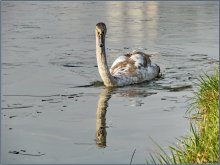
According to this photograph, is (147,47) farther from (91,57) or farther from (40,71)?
(40,71)

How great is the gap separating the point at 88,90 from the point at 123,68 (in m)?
2.29

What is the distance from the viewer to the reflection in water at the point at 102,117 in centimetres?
1152

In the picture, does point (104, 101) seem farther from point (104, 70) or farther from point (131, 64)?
point (131, 64)

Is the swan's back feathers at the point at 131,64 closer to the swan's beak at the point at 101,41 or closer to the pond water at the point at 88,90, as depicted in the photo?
the pond water at the point at 88,90

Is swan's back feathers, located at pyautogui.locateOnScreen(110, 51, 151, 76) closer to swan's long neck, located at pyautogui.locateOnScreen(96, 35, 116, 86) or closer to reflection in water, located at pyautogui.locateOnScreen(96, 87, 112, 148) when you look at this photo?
swan's long neck, located at pyautogui.locateOnScreen(96, 35, 116, 86)

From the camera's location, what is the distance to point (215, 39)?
27312 mm

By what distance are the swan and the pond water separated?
0.36 meters

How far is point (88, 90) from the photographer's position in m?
16.9

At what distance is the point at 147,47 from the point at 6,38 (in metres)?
5.89

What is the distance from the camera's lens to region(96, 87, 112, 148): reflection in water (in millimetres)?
11522

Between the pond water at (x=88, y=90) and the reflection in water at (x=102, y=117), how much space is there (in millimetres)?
17

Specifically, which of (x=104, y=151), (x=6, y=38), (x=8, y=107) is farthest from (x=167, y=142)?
(x=6, y=38)

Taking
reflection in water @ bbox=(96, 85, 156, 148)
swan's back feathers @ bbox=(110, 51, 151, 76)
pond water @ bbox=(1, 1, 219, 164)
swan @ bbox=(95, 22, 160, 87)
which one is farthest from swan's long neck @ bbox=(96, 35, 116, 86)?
swan's back feathers @ bbox=(110, 51, 151, 76)

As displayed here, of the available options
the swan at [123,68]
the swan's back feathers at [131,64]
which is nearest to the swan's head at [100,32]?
the swan at [123,68]
